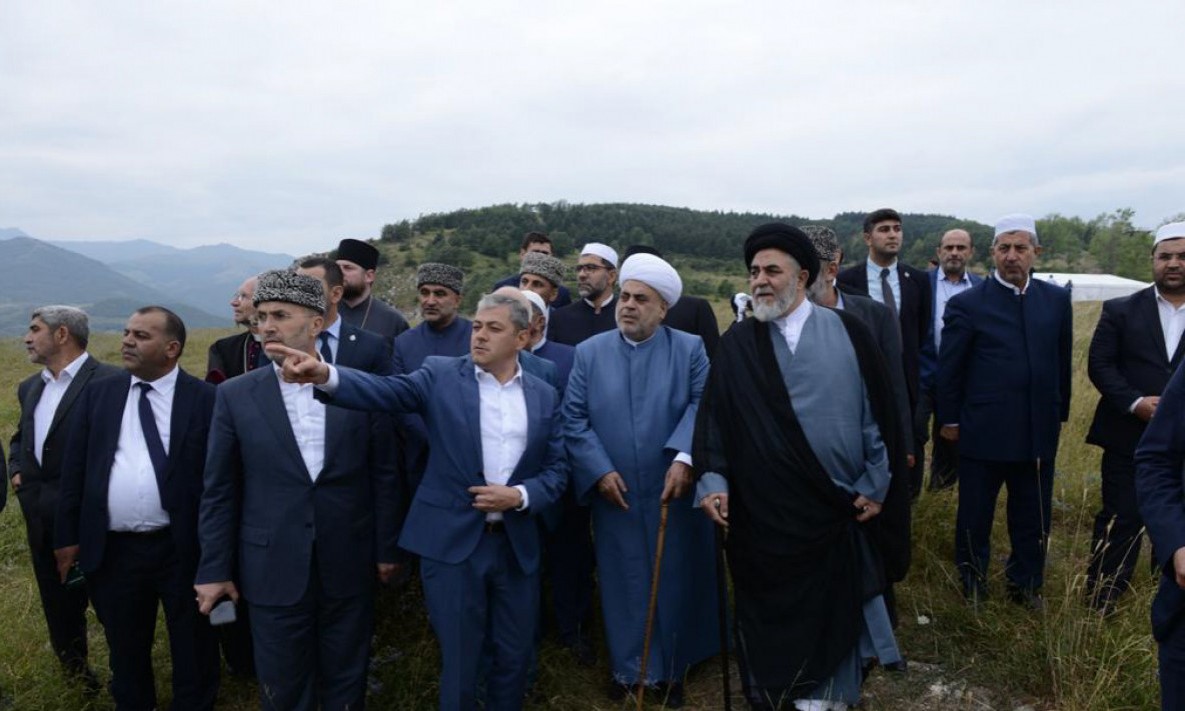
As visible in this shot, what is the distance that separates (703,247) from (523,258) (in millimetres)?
49072

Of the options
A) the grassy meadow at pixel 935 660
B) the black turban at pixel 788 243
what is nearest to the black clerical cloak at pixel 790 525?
the black turban at pixel 788 243

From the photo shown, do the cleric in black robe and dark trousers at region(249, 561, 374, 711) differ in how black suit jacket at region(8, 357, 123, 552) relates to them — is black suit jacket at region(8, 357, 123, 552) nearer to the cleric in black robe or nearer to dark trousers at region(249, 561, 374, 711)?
dark trousers at region(249, 561, 374, 711)

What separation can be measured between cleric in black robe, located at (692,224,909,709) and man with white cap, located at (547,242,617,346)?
1665 mm

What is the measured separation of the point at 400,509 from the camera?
3.32 meters

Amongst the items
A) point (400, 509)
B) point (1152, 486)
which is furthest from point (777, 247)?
point (400, 509)

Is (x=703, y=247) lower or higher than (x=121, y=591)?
higher

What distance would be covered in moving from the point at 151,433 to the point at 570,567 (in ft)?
7.31

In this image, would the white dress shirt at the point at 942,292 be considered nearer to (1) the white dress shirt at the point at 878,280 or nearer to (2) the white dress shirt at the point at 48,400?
(1) the white dress shirt at the point at 878,280

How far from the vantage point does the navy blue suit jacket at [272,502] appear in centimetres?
305

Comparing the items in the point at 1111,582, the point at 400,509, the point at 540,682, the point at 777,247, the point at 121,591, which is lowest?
the point at 540,682

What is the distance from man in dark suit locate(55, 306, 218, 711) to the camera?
339 cm

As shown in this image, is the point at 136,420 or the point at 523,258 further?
the point at 523,258

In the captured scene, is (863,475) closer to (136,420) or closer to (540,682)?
(540,682)

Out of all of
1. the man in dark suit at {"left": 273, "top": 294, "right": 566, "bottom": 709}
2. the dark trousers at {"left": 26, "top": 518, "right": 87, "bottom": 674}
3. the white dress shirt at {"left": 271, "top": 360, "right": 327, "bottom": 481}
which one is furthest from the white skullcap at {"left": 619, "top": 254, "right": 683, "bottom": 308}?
the dark trousers at {"left": 26, "top": 518, "right": 87, "bottom": 674}
